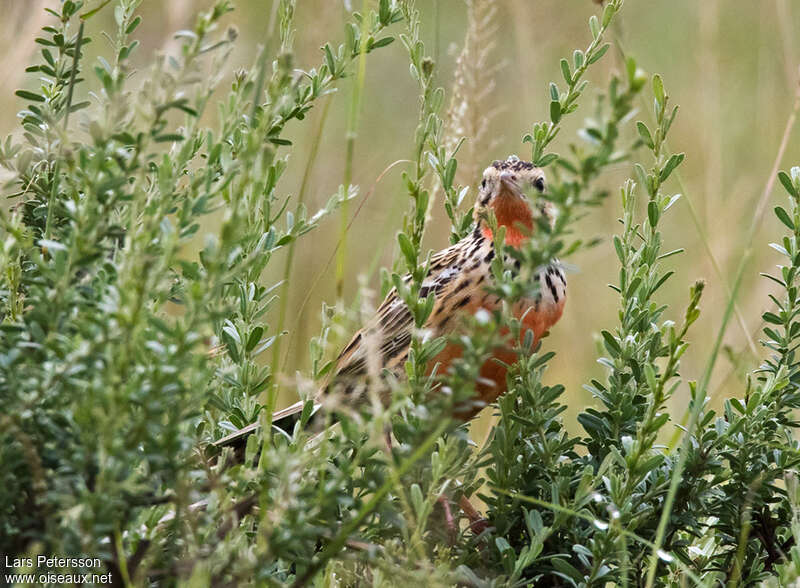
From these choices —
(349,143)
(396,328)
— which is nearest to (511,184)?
(396,328)

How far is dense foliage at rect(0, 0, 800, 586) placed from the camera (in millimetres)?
1619

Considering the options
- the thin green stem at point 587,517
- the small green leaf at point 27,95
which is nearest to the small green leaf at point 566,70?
the thin green stem at point 587,517

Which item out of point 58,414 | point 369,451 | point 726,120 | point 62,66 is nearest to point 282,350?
point 62,66

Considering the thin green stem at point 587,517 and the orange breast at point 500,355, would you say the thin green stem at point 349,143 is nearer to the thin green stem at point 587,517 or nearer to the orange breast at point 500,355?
the thin green stem at point 587,517

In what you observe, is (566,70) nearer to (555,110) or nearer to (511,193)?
(555,110)

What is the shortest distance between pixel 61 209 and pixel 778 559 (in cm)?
186

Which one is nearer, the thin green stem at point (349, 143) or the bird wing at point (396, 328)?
the thin green stem at point (349, 143)

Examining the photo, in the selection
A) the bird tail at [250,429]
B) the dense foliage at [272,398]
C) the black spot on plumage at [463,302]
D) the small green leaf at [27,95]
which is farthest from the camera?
the black spot on plumage at [463,302]

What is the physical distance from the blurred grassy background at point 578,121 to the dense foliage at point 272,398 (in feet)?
5.00

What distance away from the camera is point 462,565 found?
224 cm

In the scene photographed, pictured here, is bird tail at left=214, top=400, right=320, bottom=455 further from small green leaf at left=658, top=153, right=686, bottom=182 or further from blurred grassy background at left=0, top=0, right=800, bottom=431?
small green leaf at left=658, top=153, right=686, bottom=182

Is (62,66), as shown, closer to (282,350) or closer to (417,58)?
(417,58)

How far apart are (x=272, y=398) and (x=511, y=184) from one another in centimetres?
165

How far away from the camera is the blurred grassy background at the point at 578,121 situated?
16.1 feet
